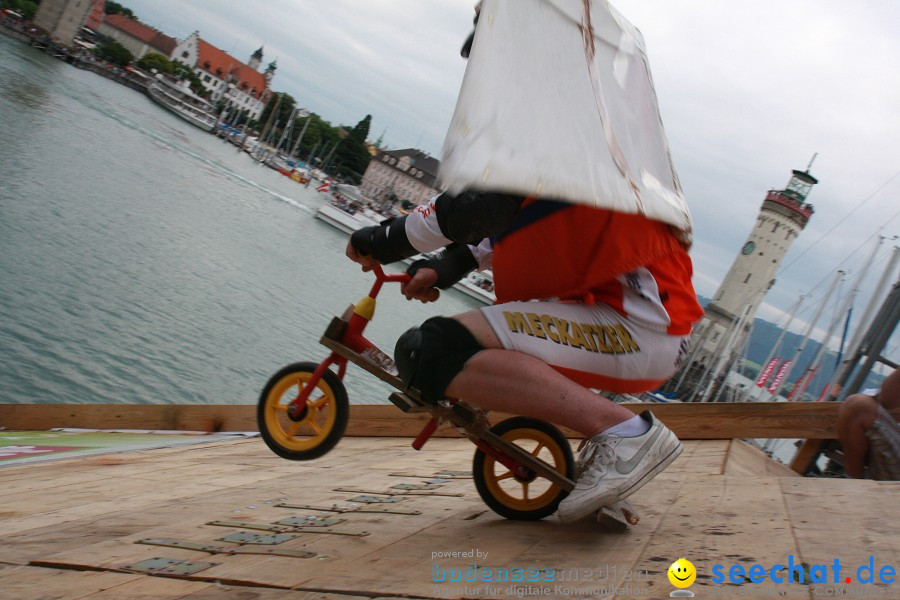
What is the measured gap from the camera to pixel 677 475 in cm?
390

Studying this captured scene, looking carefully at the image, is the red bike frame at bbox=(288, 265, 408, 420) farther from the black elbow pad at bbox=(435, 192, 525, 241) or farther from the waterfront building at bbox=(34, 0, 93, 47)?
the waterfront building at bbox=(34, 0, 93, 47)

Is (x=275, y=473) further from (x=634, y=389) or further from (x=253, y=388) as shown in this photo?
(x=253, y=388)

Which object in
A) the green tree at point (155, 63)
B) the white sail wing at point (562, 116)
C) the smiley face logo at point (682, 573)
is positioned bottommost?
the smiley face logo at point (682, 573)

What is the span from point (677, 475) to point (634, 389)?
53.2 inches

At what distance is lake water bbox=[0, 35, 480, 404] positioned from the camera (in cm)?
1752

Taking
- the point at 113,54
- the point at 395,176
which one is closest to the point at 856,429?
the point at 113,54

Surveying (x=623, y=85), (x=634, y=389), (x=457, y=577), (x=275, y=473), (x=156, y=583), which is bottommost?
(x=275, y=473)

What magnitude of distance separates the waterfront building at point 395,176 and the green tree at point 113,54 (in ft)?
173

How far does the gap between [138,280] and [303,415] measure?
23843 mm

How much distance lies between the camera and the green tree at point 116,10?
183625 mm

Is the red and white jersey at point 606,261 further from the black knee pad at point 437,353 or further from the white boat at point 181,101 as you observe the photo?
the white boat at point 181,101

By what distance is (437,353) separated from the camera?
9.04 ft

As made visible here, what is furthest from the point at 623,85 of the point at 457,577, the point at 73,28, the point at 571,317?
the point at 73,28

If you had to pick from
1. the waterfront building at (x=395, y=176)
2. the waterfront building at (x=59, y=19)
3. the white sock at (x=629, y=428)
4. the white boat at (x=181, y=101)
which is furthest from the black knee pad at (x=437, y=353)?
the waterfront building at (x=395, y=176)
